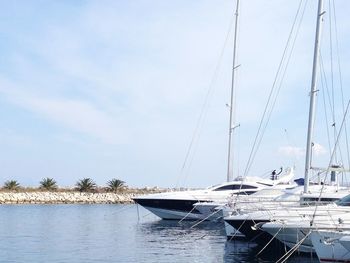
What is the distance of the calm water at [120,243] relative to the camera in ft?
76.0

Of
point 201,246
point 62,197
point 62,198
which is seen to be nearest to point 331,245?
point 201,246

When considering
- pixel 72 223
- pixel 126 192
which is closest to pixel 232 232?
pixel 72 223

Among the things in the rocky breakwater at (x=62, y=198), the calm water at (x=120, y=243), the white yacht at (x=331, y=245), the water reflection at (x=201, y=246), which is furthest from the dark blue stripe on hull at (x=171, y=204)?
the rocky breakwater at (x=62, y=198)

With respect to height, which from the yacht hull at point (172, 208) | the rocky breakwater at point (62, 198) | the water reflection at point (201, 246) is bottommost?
the water reflection at point (201, 246)

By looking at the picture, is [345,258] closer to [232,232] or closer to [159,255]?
[159,255]

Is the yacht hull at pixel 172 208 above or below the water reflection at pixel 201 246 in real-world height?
above

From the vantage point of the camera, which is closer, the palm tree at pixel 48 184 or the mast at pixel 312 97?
the mast at pixel 312 97

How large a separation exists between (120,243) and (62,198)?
44.8 meters

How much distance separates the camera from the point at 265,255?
23.2 meters

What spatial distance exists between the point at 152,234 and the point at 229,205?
5.11m

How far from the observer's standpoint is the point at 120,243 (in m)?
28.3

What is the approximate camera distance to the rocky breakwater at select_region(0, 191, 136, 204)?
226 ft

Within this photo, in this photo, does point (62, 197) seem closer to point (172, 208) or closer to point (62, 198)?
point (62, 198)

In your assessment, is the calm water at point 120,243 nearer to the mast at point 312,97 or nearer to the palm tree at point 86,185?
the mast at point 312,97
